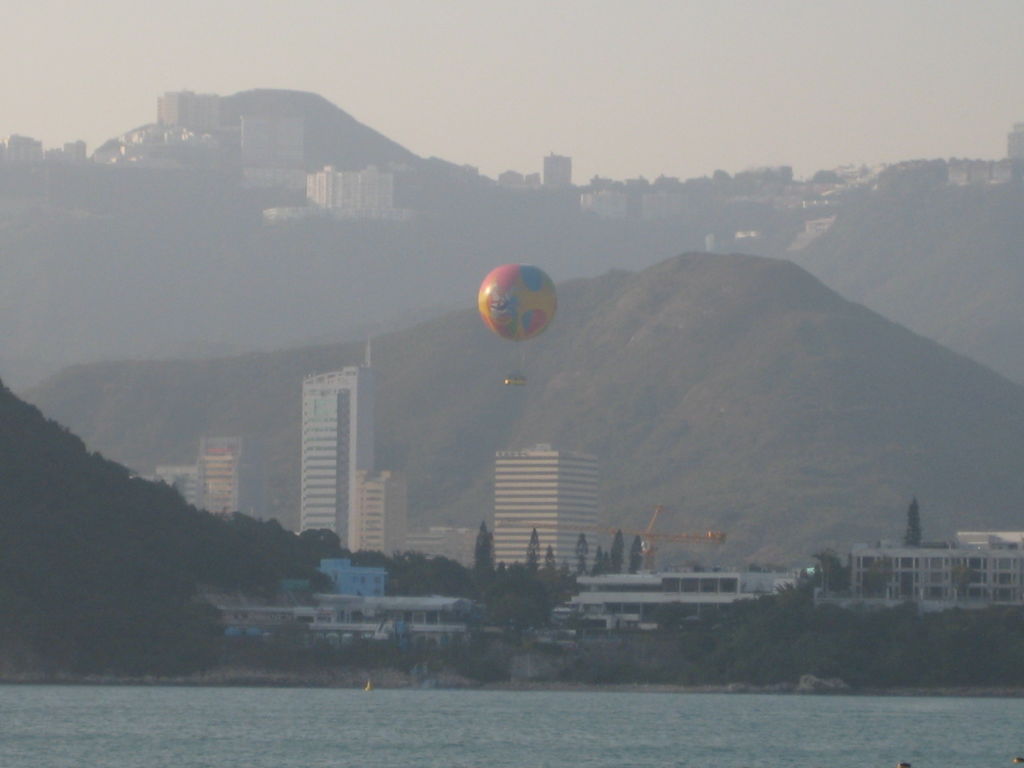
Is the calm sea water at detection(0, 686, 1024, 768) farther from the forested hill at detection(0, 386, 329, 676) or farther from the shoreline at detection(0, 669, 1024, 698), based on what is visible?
the forested hill at detection(0, 386, 329, 676)

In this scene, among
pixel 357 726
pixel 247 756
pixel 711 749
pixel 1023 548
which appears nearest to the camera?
pixel 247 756

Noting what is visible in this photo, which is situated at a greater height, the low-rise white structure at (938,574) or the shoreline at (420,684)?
the low-rise white structure at (938,574)

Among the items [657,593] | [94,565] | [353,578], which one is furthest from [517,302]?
[353,578]

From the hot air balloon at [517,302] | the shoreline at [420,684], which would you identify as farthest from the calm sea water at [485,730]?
the hot air balloon at [517,302]

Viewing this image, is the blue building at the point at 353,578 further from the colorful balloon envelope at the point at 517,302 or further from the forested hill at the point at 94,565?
the colorful balloon envelope at the point at 517,302

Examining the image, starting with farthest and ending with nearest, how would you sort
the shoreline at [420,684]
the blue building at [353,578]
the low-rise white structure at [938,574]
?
the blue building at [353,578], the low-rise white structure at [938,574], the shoreline at [420,684]

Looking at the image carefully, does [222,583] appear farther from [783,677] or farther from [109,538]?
[783,677]

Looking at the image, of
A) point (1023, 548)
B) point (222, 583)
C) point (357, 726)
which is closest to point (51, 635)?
point (222, 583)

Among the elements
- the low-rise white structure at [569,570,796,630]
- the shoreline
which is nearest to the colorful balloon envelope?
the shoreline
